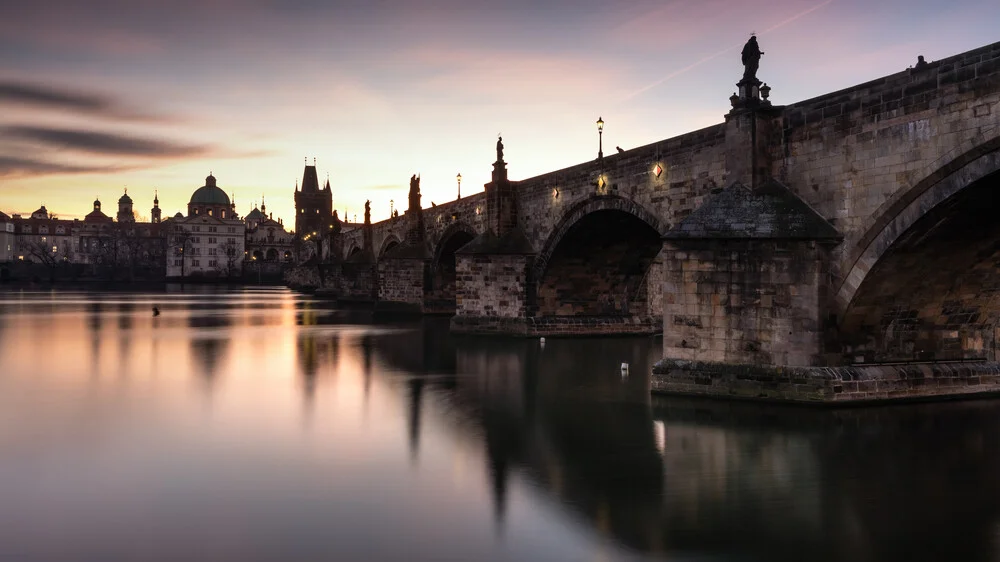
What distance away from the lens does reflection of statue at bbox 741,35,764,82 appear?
15438mm

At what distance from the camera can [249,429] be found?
42.3 feet

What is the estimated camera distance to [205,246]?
13975 cm

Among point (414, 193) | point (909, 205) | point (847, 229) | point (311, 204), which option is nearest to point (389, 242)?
point (414, 193)

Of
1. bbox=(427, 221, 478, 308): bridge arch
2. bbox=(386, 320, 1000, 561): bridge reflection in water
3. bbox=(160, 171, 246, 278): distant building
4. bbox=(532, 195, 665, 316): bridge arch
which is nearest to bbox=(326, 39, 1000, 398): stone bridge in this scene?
bbox=(386, 320, 1000, 561): bridge reflection in water

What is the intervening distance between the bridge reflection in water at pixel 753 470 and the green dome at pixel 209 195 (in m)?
161

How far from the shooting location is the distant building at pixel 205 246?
133625 mm

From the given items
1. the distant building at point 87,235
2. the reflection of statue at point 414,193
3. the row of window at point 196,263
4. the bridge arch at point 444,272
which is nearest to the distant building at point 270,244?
the row of window at point 196,263

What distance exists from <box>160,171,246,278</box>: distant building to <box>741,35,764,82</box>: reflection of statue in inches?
4931

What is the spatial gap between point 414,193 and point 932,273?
37706 mm

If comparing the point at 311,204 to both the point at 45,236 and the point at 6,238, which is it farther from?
the point at 6,238

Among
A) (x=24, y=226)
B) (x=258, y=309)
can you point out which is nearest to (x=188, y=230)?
(x=24, y=226)

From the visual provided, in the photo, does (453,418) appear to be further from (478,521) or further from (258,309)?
(258,309)

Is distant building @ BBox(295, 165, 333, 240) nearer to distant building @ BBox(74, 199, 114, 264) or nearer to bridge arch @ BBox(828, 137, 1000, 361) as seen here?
distant building @ BBox(74, 199, 114, 264)

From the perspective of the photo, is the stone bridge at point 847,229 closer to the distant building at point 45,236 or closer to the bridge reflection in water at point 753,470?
the bridge reflection in water at point 753,470
